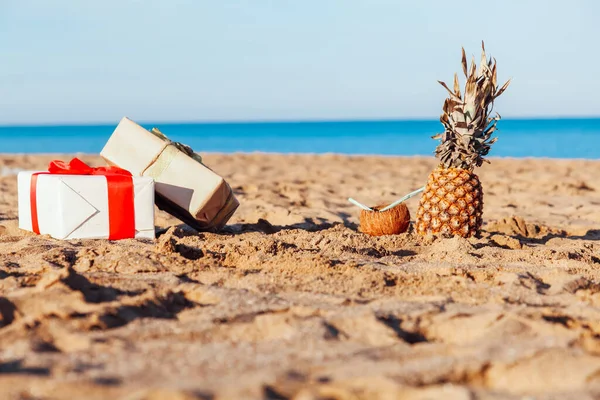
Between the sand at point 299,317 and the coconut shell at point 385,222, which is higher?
the coconut shell at point 385,222

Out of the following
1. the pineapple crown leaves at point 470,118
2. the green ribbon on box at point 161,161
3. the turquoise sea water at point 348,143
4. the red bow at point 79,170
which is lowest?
the turquoise sea water at point 348,143

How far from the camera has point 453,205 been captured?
4.03 m

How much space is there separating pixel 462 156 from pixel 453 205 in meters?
0.34

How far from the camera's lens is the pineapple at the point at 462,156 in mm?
4027

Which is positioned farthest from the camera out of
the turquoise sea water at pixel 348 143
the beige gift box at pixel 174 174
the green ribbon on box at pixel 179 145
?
the turquoise sea water at pixel 348 143

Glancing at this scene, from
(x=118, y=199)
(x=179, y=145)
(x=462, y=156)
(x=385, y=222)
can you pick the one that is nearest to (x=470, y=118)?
(x=462, y=156)

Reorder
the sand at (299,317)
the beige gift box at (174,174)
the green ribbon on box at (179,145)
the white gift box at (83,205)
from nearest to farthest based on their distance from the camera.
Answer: the sand at (299,317), the white gift box at (83,205), the beige gift box at (174,174), the green ribbon on box at (179,145)

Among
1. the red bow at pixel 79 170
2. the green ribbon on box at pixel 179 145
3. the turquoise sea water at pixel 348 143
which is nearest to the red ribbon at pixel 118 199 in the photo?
the red bow at pixel 79 170

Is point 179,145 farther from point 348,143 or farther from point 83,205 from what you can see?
point 348,143

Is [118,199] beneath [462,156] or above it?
beneath

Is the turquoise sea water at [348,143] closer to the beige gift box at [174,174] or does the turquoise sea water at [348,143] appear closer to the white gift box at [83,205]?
the beige gift box at [174,174]

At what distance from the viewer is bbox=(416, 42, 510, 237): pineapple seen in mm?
4027

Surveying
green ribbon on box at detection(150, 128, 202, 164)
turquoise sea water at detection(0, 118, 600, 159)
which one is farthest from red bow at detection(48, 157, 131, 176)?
turquoise sea water at detection(0, 118, 600, 159)

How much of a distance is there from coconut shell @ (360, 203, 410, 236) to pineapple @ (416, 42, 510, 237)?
4.9 inches
